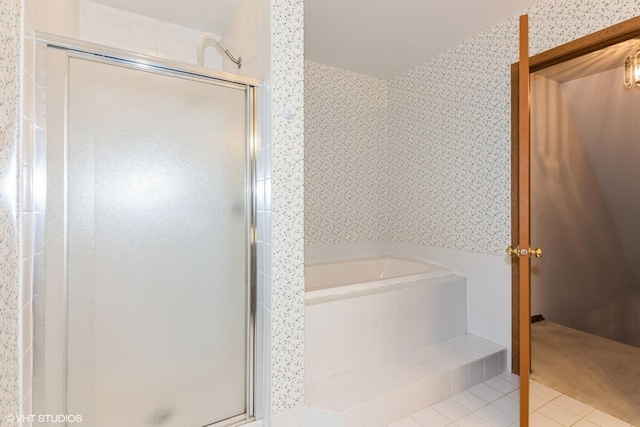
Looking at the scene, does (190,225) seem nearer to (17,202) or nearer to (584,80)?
(17,202)

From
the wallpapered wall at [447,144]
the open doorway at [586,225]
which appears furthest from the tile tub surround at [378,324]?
the open doorway at [586,225]

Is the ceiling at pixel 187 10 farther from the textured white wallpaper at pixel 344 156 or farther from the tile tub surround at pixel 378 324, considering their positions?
the tile tub surround at pixel 378 324

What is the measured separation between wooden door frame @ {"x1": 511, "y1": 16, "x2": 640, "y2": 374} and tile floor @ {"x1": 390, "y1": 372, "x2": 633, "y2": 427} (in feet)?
1.03

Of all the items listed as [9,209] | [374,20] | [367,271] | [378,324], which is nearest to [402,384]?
[378,324]

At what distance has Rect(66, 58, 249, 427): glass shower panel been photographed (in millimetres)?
1204

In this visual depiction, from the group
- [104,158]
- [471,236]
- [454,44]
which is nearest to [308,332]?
[104,158]

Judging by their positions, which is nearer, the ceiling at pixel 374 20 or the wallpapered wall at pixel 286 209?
the wallpapered wall at pixel 286 209

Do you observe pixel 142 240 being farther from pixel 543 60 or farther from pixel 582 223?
pixel 582 223

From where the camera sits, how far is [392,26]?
2.33 meters

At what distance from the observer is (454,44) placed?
8.46 ft

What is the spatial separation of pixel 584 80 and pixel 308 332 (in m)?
3.02

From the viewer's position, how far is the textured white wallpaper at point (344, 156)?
2.97 m

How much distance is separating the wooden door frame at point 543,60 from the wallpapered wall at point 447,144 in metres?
0.06

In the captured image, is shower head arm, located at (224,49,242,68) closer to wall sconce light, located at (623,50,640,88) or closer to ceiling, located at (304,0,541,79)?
ceiling, located at (304,0,541,79)
